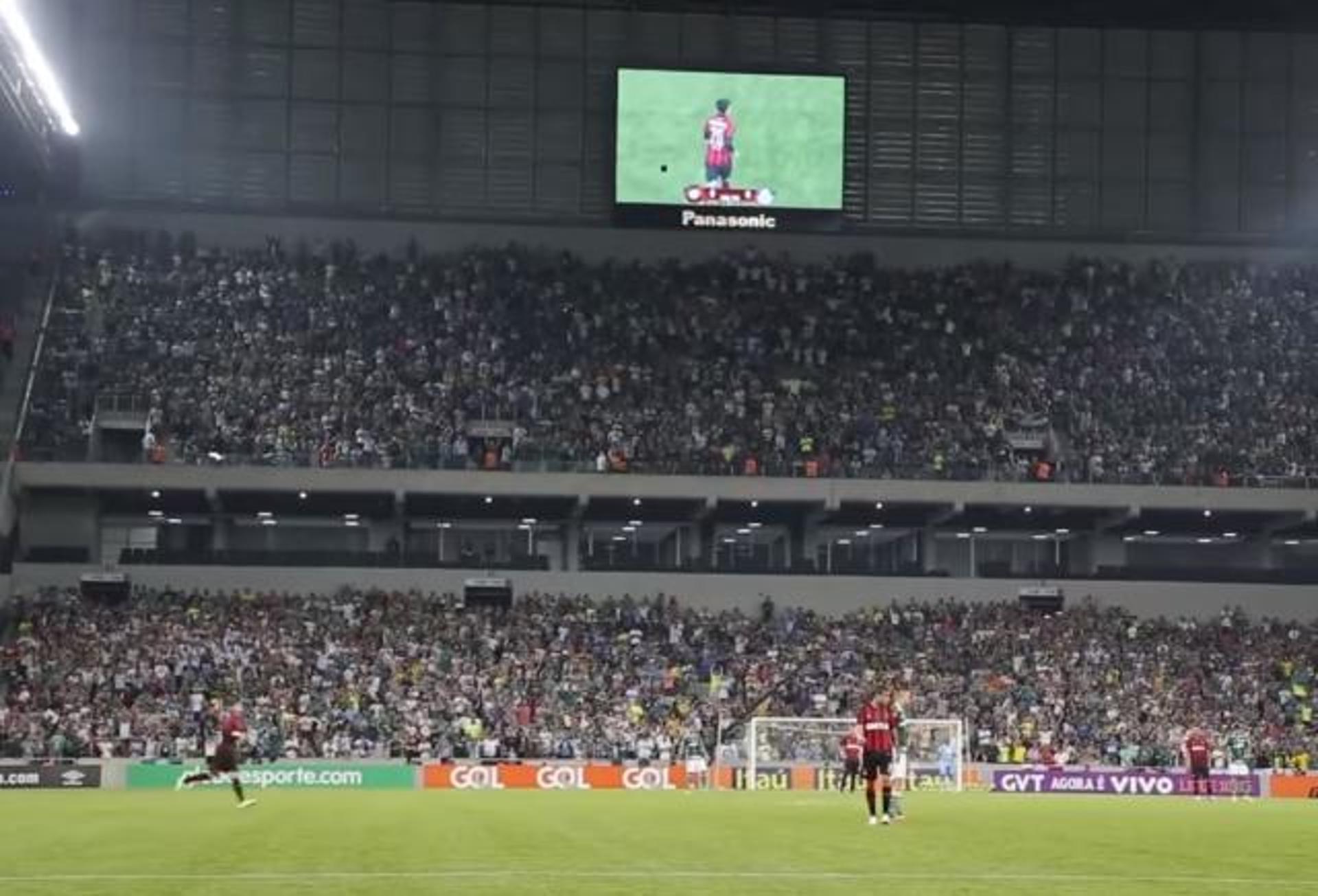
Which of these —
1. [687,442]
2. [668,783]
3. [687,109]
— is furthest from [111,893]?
[687,109]

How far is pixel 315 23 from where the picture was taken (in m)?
80.8

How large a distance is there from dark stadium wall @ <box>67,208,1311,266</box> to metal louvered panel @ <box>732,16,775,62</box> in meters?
7.63

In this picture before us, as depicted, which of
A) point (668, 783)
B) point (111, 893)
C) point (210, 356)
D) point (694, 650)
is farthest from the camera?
point (210, 356)

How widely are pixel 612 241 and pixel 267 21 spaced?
16.9 metres

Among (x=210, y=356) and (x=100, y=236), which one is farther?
(x=100, y=236)

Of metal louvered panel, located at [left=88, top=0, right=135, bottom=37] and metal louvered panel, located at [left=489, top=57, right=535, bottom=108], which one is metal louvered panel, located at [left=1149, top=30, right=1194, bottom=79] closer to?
metal louvered panel, located at [left=489, top=57, right=535, bottom=108]

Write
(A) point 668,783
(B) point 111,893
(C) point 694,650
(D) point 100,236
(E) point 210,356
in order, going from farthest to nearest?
(D) point 100,236, (E) point 210,356, (C) point 694,650, (A) point 668,783, (B) point 111,893

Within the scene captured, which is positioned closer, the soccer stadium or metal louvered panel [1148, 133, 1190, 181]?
the soccer stadium

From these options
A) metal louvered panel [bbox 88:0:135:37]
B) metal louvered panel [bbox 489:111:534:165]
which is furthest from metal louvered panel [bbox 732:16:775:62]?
metal louvered panel [bbox 88:0:135:37]

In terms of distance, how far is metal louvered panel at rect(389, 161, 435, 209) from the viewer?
8081 centimetres

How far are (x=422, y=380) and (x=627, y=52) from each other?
17.1 metres

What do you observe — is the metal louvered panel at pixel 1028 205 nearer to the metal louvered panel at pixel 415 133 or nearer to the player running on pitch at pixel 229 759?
the metal louvered panel at pixel 415 133

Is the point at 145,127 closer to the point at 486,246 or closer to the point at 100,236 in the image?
the point at 100,236

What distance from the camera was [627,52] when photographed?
81125mm
